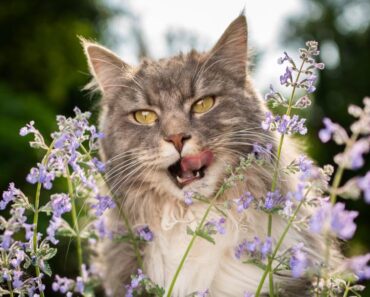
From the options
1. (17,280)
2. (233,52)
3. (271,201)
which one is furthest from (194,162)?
(17,280)

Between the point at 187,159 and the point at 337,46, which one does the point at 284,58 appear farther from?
the point at 337,46

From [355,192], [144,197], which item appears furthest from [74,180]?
[144,197]

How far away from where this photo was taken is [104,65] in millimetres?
2688

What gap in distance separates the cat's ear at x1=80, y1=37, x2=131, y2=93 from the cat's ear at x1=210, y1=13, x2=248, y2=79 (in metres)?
0.46

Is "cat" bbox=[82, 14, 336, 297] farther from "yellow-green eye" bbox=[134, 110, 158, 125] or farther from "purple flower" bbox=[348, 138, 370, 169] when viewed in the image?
"purple flower" bbox=[348, 138, 370, 169]

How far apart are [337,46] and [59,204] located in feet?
48.6

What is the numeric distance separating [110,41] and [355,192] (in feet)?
32.9

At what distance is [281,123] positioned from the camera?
140cm

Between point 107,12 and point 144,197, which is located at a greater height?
point 107,12

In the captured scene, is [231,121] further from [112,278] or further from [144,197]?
[112,278]

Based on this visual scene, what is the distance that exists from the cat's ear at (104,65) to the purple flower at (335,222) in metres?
1.86

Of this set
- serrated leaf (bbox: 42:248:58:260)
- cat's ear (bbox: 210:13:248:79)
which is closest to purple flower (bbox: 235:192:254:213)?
serrated leaf (bbox: 42:248:58:260)

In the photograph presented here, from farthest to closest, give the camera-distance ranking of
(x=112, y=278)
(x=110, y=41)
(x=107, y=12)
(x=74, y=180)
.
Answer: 1. (x=110, y=41)
2. (x=107, y=12)
3. (x=112, y=278)
4. (x=74, y=180)

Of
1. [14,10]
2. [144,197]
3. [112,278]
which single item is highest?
[14,10]
